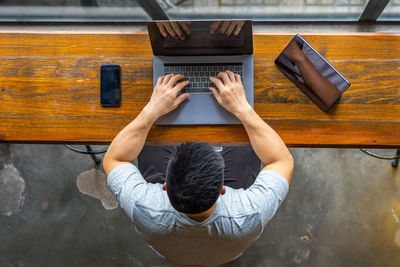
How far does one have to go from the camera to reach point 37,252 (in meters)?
2.35

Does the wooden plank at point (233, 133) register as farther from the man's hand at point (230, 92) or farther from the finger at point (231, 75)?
the finger at point (231, 75)

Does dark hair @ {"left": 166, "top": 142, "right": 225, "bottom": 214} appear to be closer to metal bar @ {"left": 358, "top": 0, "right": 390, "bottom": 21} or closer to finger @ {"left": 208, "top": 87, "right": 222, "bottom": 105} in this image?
finger @ {"left": 208, "top": 87, "right": 222, "bottom": 105}

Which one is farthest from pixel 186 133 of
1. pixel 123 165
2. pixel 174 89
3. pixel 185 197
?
pixel 185 197

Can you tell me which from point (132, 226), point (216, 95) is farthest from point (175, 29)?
point (132, 226)

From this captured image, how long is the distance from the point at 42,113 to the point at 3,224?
1.42 meters

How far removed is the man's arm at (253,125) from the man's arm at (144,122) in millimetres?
170

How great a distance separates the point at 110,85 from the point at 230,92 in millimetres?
580

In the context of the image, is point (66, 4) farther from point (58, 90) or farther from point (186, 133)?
point (186, 133)

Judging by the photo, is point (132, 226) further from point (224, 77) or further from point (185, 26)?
point (185, 26)

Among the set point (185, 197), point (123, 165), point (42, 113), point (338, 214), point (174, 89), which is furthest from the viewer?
point (338, 214)

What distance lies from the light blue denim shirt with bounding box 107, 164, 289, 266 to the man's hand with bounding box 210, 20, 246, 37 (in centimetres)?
60

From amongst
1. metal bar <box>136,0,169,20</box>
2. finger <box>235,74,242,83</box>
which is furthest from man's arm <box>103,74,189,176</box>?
metal bar <box>136,0,169,20</box>

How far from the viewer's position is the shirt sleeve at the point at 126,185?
1.16m

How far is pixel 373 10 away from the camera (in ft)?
7.57
